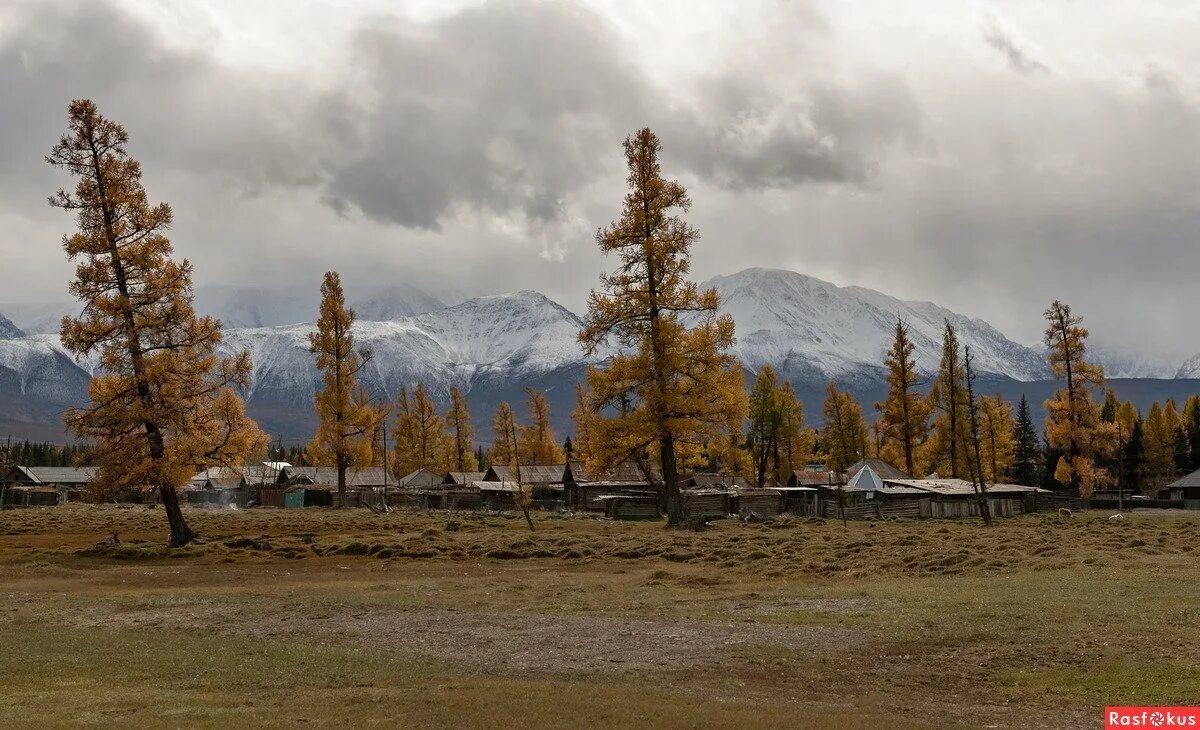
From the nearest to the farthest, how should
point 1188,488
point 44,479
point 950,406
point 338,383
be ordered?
1. point 338,383
2. point 950,406
3. point 1188,488
4. point 44,479

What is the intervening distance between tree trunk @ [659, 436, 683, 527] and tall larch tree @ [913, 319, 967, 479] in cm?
2777

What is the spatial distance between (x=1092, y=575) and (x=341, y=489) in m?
69.2

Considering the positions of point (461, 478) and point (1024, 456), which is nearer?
point (461, 478)

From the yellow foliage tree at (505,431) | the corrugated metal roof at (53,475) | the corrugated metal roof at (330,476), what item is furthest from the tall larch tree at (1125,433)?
the corrugated metal roof at (53,475)

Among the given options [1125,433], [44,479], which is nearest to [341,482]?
[1125,433]

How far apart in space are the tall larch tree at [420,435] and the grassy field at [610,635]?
88.6 metres

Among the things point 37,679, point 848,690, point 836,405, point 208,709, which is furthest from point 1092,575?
point 836,405

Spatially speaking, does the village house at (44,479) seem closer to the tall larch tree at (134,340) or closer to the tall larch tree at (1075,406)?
the tall larch tree at (134,340)

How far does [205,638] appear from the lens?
65.8 ft

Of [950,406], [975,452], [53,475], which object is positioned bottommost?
[53,475]

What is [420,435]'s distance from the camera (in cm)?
12838

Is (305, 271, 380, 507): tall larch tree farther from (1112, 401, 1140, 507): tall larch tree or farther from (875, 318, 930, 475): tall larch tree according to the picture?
(1112, 401, 1140, 507): tall larch tree

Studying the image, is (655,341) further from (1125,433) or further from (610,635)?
(1125,433)

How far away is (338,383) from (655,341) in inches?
1490
